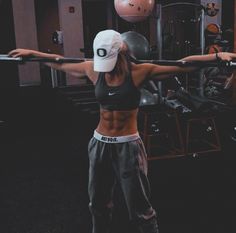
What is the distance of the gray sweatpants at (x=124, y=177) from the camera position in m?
1.84

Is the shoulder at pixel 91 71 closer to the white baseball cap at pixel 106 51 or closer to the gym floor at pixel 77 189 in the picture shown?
the white baseball cap at pixel 106 51

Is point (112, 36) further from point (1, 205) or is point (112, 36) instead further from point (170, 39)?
point (170, 39)

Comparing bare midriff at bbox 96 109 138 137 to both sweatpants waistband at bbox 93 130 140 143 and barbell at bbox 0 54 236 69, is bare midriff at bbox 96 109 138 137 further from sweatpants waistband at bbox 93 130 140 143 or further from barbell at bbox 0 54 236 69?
barbell at bbox 0 54 236 69

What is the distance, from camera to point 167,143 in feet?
13.1

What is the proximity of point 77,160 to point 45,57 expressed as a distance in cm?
187

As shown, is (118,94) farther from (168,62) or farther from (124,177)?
(124,177)

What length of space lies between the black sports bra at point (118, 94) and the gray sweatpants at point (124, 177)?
193 millimetres

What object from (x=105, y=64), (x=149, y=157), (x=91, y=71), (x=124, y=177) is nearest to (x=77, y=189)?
(x=149, y=157)

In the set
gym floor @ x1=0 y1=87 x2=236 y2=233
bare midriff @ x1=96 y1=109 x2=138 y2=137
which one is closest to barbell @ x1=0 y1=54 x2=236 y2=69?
bare midriff @ x1=96 y1=109 x2=138 y2=137

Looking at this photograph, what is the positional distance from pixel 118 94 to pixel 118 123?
0.17 m

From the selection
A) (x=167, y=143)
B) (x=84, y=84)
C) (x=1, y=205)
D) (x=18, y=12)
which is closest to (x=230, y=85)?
(x=167, y=143)

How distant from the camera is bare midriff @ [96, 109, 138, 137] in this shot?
1.86 m

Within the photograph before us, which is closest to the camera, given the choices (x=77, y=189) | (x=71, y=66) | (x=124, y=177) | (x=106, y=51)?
(x=106, y=51)

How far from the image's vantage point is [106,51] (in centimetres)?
172
